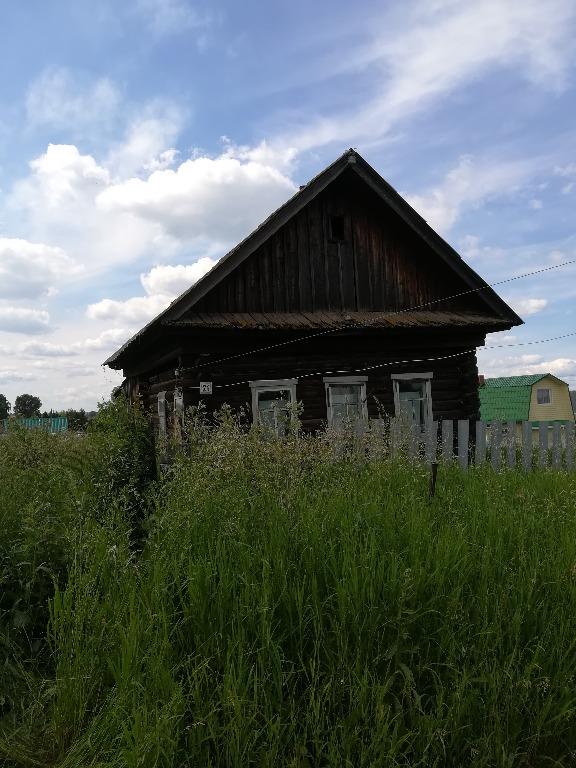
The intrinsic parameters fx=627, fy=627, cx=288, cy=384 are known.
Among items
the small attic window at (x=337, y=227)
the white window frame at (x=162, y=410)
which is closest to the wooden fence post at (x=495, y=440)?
the small attic window at (x=337, y=227)

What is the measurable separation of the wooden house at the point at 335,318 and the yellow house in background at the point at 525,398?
1104 inches

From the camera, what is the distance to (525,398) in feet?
136

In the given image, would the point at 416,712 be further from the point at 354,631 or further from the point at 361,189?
the point at 361,189

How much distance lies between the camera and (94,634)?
9.10 feet

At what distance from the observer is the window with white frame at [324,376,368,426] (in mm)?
12305

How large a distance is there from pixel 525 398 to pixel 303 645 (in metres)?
42.0

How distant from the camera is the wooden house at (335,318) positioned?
37.7 ft

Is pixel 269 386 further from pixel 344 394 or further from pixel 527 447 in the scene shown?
pixel 527 447

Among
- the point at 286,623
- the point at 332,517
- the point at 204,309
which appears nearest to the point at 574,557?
the point at 332,517

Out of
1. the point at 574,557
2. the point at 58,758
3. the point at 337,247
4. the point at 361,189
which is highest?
the point at 361,189

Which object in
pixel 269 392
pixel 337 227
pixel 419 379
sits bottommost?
pixel 269 392

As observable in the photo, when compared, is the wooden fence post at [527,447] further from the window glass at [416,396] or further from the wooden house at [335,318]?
the window glass at [416,396]

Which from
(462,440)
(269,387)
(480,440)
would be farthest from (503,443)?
(269,387)

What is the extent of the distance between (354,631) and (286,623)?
0.31 metres
